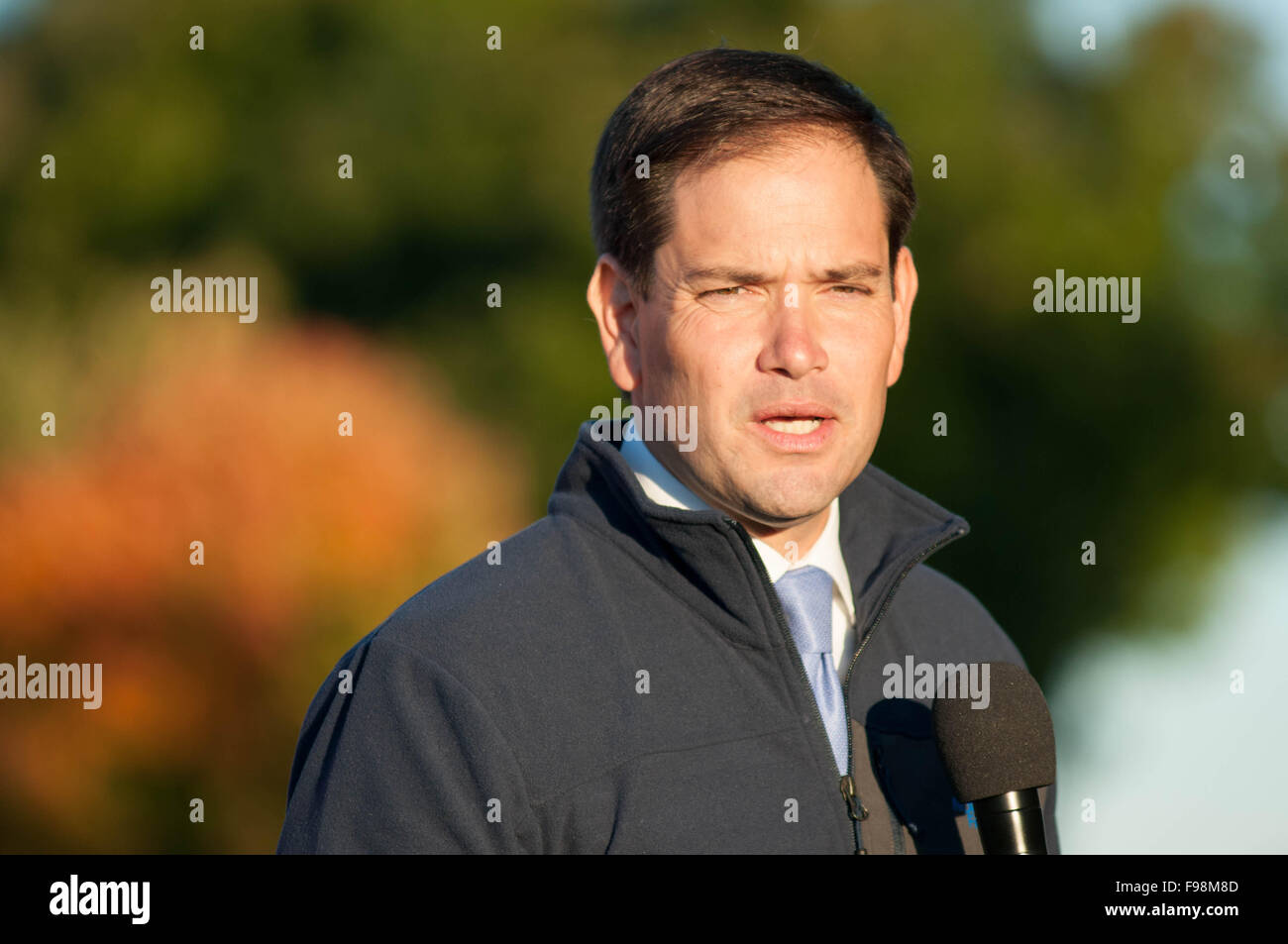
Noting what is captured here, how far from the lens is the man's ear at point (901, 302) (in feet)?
10.5

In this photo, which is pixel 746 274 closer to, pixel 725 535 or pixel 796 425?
pixel 796 425

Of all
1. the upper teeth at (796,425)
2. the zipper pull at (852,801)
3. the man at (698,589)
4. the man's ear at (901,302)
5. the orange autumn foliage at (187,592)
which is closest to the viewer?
the man at (698,589)

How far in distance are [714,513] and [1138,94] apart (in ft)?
26.0

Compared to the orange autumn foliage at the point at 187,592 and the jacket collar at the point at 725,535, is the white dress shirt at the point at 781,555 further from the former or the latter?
the orange autumn foliage at the point at 187,592

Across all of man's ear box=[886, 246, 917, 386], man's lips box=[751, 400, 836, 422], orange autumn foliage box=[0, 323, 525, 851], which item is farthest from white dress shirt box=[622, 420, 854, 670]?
orange autumn foliage box=[0, 323, 525, 851]

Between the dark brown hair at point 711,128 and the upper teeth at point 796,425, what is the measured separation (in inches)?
16.8

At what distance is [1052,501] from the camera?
891 cm

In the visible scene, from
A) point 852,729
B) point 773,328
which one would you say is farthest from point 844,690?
point 773,328

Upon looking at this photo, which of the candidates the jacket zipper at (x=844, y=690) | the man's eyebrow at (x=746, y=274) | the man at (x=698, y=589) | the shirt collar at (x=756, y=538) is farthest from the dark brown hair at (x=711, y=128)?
the jacket zipper at (x=844, y=690)

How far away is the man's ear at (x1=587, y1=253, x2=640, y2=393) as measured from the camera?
313 cm

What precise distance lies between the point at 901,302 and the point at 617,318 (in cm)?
68
